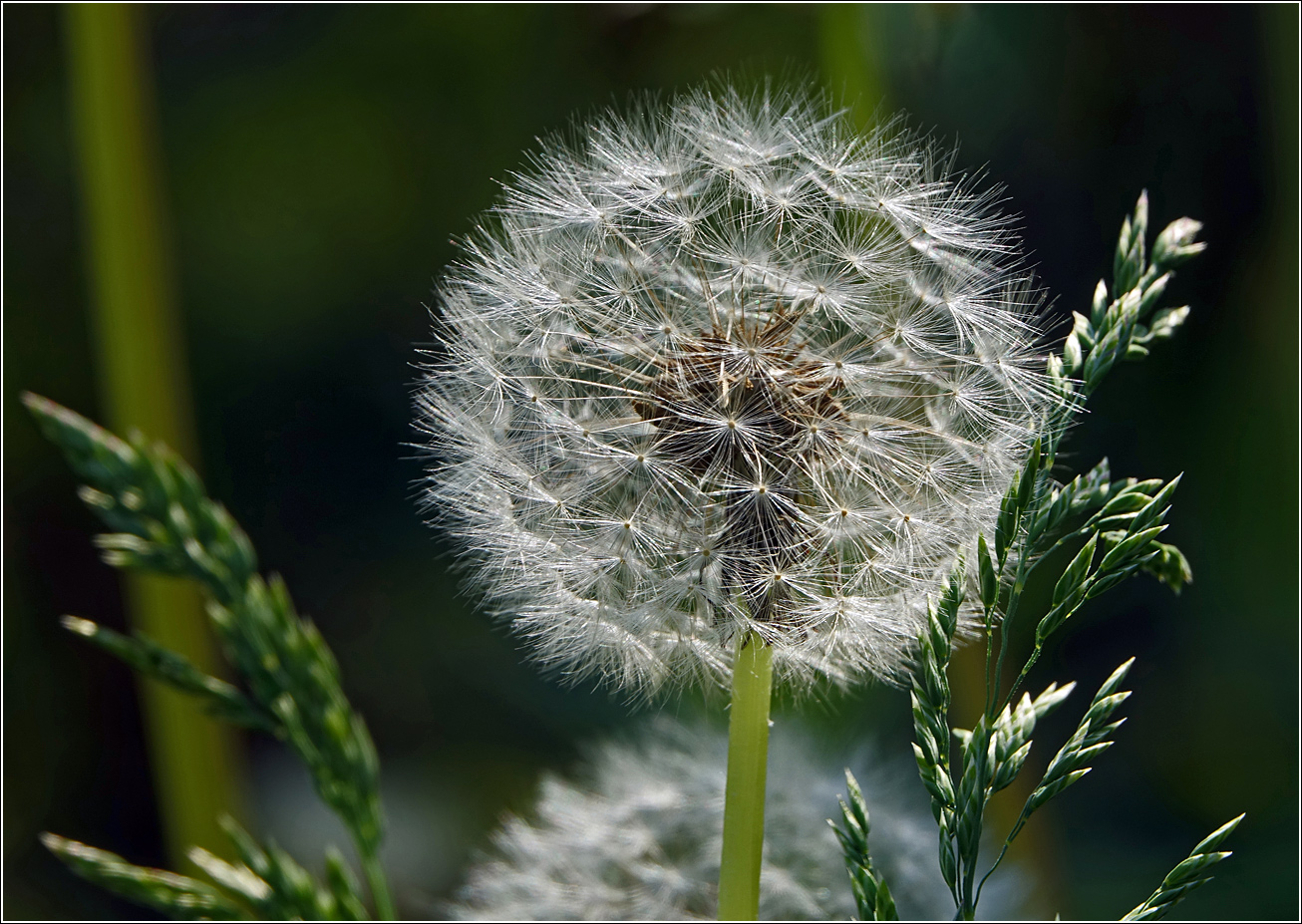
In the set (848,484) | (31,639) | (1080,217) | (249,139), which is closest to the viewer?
(848,484)

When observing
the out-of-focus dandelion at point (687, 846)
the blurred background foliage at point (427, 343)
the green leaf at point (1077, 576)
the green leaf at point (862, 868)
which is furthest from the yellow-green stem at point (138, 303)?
the green leaf at point (1077, 576)

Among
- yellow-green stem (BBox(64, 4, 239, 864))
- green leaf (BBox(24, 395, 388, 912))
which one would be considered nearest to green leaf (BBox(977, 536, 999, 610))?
green leaf (BBox(24, 395, 388, 912))

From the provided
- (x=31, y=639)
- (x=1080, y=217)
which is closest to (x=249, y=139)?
(x=31, y=639)

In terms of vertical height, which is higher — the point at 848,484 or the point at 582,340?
the point at 582,340

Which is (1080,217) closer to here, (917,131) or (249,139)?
(917,131)

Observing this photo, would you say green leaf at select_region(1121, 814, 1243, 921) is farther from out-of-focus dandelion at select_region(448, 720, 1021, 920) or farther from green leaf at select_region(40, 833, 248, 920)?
green leaf at select_region(40, 833, 248, 920)
